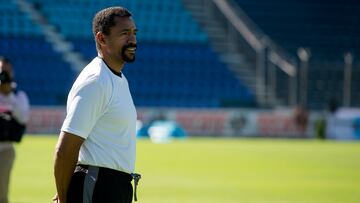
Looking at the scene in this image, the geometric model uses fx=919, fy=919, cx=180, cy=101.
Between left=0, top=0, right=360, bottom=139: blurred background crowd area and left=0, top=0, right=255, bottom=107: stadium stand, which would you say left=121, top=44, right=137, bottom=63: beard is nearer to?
left=0, top=0, right=360, bottom=139: blurred background crowd area

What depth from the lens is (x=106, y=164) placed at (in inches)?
232

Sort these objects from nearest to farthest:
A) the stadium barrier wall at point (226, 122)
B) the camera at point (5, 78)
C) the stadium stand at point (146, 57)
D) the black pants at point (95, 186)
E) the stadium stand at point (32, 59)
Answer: the black pants at point (95, 186) → the camera at point (5, 78) → the stadium barrier wall at point (226, 122) → the stadium stand at point (32, 59) → the stadium stand at point (146, 57)

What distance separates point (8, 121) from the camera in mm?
11242

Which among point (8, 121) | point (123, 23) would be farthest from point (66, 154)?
point (8, 121)

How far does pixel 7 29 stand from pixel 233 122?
12279 mm

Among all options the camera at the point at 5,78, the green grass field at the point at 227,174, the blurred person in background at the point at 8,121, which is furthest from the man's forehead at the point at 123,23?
the green grass field at the point at 227,174

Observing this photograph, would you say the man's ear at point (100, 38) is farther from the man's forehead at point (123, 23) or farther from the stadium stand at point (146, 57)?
the stadium stand at point (146, 57)

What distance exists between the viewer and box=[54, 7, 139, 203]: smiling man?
18.7 feet

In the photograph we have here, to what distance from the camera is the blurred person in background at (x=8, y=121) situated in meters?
11.2

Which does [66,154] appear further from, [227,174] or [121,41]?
[227,174]

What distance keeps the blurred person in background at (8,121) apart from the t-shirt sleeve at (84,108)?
18.1 ft

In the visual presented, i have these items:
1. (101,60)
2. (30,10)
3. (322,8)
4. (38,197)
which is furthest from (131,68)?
(101,60)

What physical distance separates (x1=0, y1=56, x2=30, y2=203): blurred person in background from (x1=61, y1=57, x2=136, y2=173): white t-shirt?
5.37 metres

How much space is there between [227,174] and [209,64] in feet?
87.9
